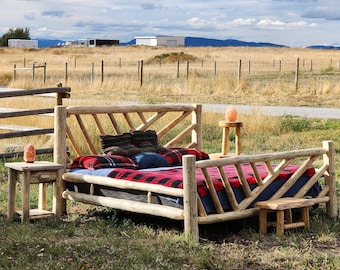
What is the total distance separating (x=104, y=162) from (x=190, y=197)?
1.73 meters

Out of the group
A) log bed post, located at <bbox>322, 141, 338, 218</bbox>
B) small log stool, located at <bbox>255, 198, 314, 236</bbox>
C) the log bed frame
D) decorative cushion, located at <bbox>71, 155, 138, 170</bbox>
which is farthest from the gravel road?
small log stool, located at <bbox>255, 198, 314, 236</bbox>

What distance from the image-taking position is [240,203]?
771cm

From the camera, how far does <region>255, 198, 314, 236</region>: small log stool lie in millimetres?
7613

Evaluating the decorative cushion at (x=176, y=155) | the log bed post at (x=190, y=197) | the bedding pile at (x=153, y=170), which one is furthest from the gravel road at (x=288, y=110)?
the log bed post at (x=190, y=197)

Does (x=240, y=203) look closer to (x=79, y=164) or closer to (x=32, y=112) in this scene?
(x=79, y=164)

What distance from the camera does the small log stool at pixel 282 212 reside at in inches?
300

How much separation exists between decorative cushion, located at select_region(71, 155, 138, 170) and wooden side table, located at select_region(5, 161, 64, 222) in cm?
26

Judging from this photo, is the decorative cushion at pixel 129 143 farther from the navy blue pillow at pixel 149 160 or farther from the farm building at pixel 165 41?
the farm building at pixel 165 41

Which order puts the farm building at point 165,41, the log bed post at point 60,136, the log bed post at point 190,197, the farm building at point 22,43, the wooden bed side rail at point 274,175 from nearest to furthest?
the log bed post at point 190,197, the wooden bed side rail at point 274,175, the log bed post at point 60,136, the farm building at point 22,43, the farm building at point 165,41

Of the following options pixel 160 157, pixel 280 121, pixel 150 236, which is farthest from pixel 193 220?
pixel 280 121

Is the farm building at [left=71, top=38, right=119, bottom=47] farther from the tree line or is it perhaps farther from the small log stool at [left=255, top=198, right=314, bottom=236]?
the small log stool at [left=255, top=198, right=314, bottom=236]

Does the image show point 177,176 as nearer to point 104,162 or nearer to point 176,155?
point 104,162

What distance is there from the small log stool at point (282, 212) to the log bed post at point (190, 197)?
33.1 inches

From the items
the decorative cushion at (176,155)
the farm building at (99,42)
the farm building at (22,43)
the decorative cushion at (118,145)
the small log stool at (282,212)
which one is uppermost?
the farm building at (99,42)
